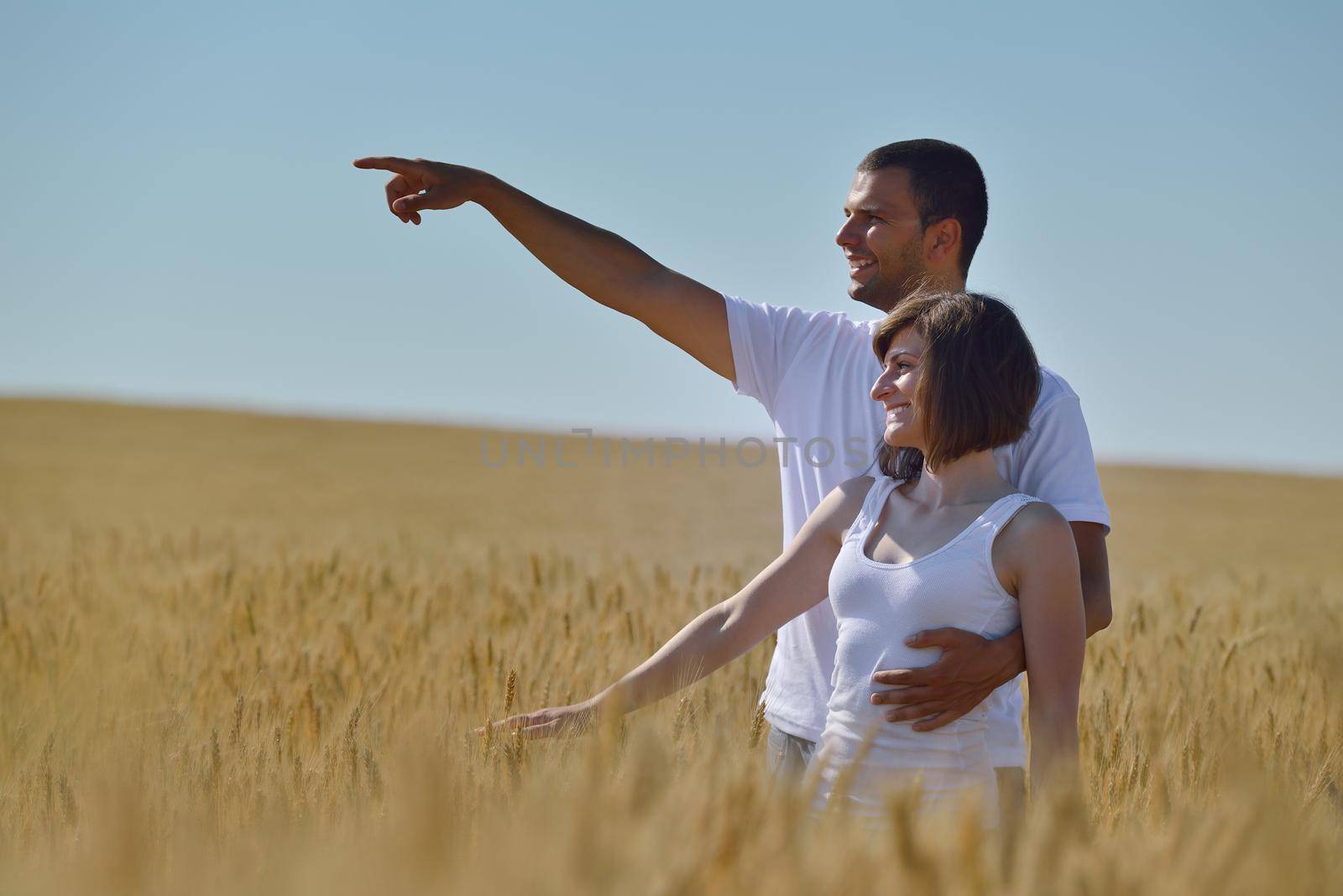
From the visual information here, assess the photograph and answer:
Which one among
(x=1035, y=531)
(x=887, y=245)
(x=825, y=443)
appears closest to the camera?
(x=1035, y=531)

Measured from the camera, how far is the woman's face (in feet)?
6.31

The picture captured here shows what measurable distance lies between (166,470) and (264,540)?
15050 mm

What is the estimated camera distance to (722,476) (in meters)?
26.9

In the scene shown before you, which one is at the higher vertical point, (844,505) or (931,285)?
(931,285)

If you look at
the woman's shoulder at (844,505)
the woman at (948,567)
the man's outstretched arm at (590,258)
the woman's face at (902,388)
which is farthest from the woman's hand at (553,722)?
the man's outstretched arm at (590,258)

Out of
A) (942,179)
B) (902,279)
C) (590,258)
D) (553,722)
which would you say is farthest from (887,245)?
(553,722)

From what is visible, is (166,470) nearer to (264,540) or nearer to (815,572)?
(264,540)

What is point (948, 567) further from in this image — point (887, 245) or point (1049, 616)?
point (887, 245)

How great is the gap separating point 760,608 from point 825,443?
45 centimetres

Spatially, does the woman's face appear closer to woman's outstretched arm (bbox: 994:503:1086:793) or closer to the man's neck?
woman's outstretched arm (bbox: 994:503:1086:793)

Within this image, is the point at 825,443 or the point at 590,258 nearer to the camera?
the point at 825,443

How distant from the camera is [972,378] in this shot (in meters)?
1.88

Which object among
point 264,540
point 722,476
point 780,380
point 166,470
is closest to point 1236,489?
point 722,476

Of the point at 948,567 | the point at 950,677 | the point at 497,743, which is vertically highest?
the point at 948,567
